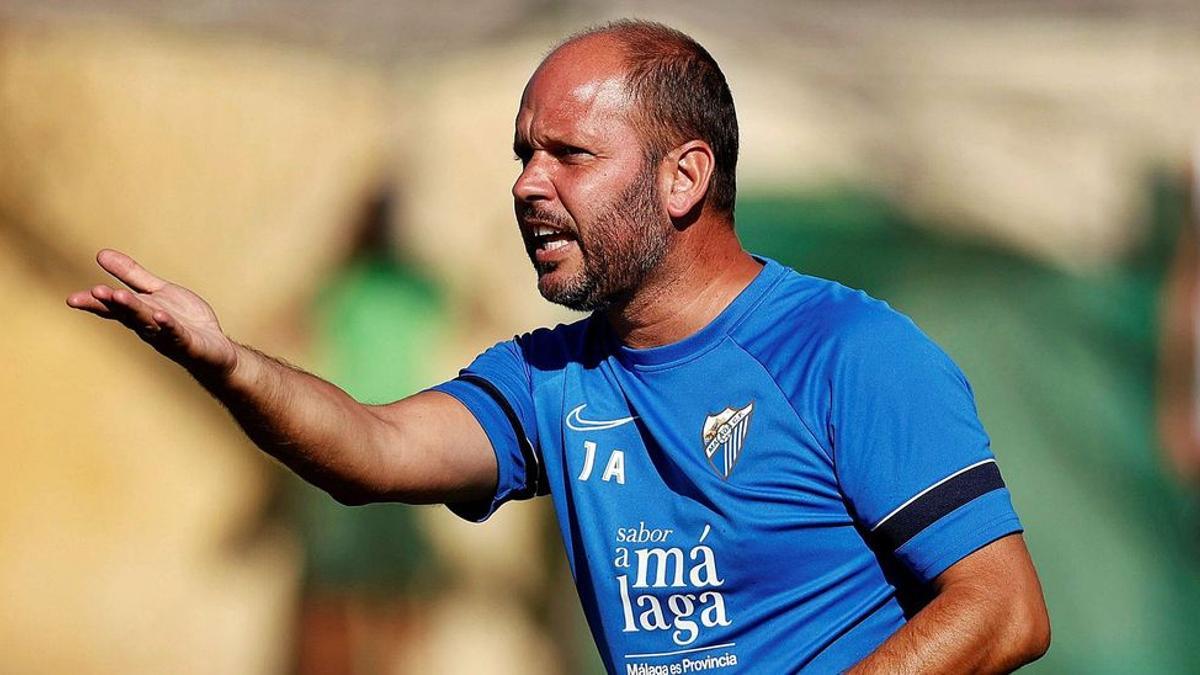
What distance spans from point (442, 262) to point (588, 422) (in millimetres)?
1807

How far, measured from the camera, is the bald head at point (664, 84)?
3.12 meters

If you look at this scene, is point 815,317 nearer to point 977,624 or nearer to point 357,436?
point 977,624

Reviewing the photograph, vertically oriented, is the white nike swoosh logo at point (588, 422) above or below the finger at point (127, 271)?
below

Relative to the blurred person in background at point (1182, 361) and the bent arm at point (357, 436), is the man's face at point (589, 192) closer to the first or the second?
the bent arm at point (357, 436)

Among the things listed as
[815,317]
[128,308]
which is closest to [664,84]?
[815,317]

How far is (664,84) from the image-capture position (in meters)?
3.16

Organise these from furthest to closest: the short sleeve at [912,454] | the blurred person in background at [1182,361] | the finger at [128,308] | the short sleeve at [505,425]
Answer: the blurred person in background at [1182,361], the short sleeve at [505,425], the short sleeve at [912,454], the finger at [128,308]

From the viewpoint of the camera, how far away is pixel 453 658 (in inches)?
191

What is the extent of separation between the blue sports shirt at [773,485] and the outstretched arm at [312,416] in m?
0.20

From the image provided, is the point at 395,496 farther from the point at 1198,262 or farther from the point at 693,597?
the point at 1198,262

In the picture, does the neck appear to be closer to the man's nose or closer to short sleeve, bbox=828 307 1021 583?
the man's nose

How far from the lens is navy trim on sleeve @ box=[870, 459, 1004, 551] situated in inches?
104

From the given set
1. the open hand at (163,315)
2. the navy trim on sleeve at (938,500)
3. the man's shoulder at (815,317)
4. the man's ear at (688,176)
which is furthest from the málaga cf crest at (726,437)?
the open hand at (163,315)

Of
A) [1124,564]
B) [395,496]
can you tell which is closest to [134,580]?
[395,496]
